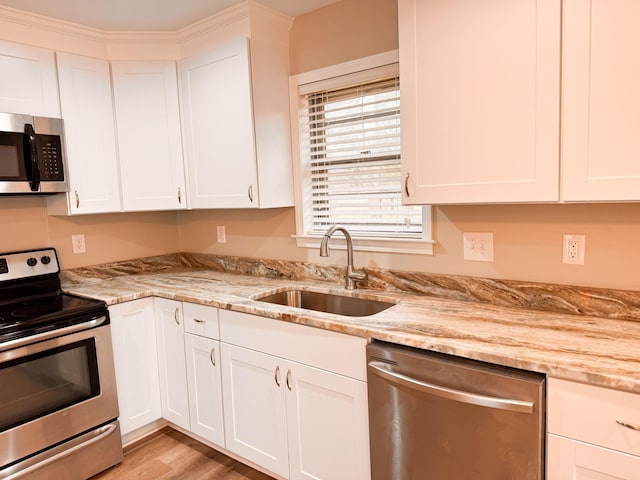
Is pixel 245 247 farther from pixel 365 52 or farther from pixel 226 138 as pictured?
pixel 365 52

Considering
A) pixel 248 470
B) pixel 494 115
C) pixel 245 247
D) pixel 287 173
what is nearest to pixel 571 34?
pixel 494 115

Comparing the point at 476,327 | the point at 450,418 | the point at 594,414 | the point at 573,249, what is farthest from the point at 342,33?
the point at 594,414

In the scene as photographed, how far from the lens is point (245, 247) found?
2898 mm

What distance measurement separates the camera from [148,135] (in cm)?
269

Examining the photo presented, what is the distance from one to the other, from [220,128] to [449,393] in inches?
72.7

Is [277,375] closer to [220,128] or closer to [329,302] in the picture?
[329,302]

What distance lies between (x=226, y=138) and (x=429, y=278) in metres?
1.34

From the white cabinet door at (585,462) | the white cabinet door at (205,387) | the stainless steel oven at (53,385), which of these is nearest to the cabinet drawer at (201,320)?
the white cabinet door at (205,387)

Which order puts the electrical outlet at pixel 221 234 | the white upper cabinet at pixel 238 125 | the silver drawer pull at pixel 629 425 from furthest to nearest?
the electrical outlet at pixel 221 234, the white upper cabinet at pixel 238 125, the silver drawer pull at pixel 629 425

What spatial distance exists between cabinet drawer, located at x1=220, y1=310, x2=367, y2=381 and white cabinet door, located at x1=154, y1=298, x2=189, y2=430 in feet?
1.27

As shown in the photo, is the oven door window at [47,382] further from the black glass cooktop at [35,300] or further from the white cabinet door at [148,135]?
the white cabinet door at [148,135]

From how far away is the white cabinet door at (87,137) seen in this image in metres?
2.43

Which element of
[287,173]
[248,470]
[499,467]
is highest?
[287,173]

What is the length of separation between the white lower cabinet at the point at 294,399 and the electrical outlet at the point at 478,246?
69 cm
